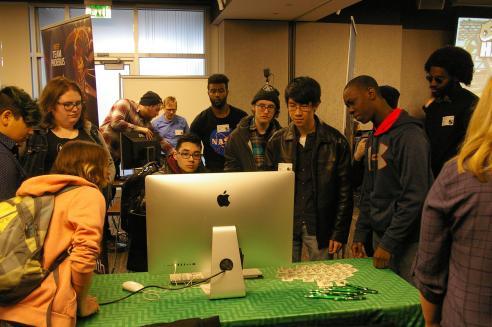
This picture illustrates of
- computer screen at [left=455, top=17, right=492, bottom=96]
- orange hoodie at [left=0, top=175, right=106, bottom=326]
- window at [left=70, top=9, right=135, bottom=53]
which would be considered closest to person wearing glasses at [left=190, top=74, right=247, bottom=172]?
orange hoodie at [left=0, top=175, right=106, bottom=326]

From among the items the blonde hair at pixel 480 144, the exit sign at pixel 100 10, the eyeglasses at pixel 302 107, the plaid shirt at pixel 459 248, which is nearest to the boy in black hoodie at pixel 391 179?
the eyeglasses at pixel 302 107

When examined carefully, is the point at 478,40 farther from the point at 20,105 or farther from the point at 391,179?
the point at 20,105

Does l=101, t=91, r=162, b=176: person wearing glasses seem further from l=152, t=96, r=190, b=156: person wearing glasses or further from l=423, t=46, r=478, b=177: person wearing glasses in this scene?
l=423, t=46, r=478, b=177: person wearing glasses

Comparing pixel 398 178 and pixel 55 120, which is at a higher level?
pixel 55 120

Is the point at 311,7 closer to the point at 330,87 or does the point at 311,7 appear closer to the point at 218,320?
the point at 330,87

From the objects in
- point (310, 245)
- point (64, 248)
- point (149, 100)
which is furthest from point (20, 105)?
point (149, 100)

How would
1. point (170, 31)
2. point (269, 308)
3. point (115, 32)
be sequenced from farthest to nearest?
1. point (170, 31)
2. point (115, 32)
3. point (269, 308)

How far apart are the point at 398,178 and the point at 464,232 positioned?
0.84 m

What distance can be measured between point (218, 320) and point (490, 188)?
827 mm

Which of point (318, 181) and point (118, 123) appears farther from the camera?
point (118, 123)

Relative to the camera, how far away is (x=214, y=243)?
60.0 inches

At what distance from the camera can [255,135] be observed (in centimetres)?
278

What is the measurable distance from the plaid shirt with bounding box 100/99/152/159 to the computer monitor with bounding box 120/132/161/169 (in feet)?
1.62

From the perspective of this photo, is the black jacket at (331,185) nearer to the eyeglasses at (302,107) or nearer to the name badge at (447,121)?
the eyeglasses at (302,107)
